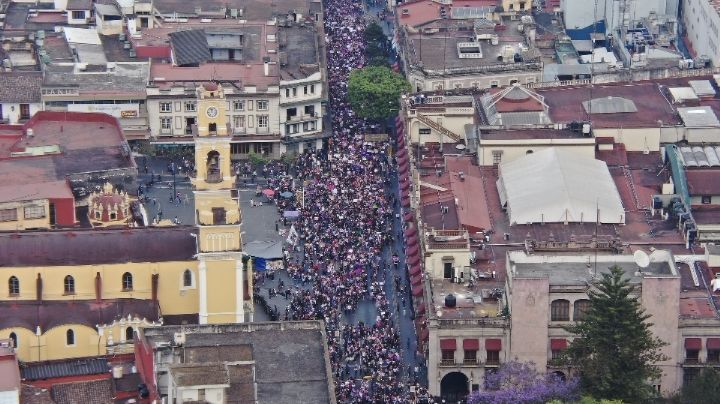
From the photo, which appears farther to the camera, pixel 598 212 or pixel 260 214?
pixel 260 214

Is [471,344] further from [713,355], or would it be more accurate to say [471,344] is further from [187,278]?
[187,278]

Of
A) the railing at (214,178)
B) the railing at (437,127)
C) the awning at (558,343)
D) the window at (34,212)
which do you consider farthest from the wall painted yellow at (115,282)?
the railing at (437,127)

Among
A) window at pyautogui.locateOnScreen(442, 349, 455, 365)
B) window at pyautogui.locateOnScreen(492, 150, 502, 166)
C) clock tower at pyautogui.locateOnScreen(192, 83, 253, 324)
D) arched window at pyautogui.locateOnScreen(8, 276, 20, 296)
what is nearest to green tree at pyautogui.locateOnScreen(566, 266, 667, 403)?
window at pyautogui.locateOnScreen(442, 349, 455, 365)

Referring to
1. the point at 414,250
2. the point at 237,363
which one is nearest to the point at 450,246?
the point at 414,250

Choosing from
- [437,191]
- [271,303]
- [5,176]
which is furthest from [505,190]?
[5,176]

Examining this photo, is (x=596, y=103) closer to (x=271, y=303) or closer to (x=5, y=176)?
(x=271, y=303)

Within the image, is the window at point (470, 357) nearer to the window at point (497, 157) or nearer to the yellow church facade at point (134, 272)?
the yellow church facade at point (134, 272)
